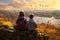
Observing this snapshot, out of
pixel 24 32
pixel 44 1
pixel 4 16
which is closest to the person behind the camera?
pixel 24 32

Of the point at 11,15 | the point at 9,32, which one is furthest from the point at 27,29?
the point at 11,15

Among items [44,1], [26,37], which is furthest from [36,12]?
[26,37]

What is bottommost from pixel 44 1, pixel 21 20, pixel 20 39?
pixel 20 39

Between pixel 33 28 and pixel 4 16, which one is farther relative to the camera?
pixel 4 16

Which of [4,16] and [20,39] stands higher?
[4,16]

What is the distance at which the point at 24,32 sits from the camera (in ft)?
21.7

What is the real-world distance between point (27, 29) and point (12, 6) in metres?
3.43

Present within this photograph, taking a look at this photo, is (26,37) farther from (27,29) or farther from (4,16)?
(4,16)

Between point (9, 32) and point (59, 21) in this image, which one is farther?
point (59, 21)

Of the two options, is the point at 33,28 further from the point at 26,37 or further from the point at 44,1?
the point at 44,1

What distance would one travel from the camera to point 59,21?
9477mm

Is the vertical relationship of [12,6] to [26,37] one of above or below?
above

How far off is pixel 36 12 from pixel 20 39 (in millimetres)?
3159

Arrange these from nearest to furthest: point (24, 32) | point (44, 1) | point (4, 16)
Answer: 1. point (24, 32)
2. point (4, 16)
3. point (44, 1)
